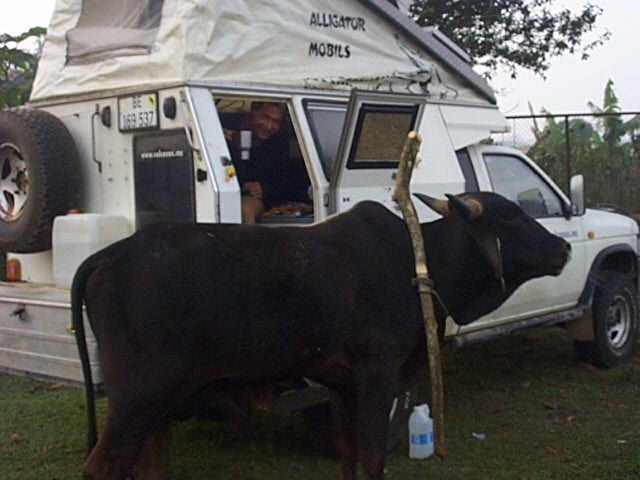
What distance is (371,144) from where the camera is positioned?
19.1ft

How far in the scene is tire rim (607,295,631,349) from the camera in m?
8.48

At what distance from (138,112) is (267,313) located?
2.21 m

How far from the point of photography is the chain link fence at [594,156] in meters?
14.1

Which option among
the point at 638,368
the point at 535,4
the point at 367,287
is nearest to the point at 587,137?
the point at 535,4

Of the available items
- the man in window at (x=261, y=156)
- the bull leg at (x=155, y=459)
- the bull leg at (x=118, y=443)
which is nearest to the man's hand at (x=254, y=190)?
the man in window at (x=261, y=156)

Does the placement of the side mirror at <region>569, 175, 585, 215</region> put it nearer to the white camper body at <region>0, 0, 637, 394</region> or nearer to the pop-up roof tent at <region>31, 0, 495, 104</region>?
the white camper body at <region>0, 0, 637, 394</region>

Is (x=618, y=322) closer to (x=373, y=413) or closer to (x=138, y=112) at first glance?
(x=373, y=413)

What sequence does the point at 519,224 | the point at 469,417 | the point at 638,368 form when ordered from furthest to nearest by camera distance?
the point at 638,368 < the point at 469,417 < the point at 519,224

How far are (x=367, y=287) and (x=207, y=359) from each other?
3.09ft

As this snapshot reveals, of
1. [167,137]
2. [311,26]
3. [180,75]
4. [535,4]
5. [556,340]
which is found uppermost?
[535,4]

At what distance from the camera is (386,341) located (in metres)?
4.56

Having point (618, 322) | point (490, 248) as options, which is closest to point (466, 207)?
point (490, 248)

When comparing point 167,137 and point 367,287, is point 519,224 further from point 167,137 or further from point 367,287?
point 167,137

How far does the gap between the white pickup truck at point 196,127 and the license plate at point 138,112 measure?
11 millimetres
